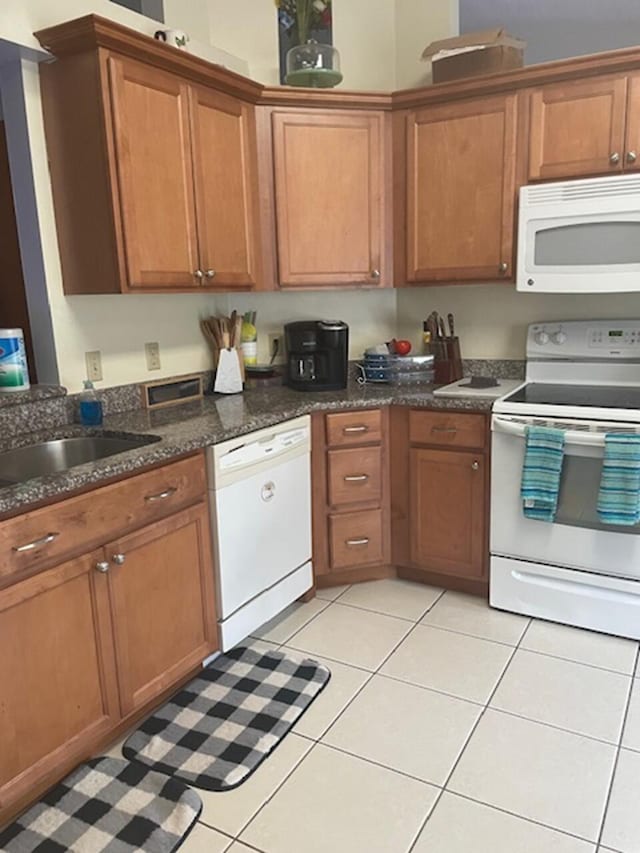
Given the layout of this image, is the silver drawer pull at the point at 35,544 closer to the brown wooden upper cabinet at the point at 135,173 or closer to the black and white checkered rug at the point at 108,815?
the black and white checkered rug at the point at 108,815

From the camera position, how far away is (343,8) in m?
3.07

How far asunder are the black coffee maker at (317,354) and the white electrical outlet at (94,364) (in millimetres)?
864

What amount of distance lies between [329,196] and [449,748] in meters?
2.21

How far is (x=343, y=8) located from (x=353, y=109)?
644 mm

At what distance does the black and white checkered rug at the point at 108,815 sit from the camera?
5.28 ft

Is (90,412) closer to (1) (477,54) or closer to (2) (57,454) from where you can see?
(2) (57,454)

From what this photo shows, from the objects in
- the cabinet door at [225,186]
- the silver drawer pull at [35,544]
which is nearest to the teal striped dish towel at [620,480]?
the cabinet door at [225,186]

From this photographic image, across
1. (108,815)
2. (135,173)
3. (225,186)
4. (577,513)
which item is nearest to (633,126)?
(577,513)

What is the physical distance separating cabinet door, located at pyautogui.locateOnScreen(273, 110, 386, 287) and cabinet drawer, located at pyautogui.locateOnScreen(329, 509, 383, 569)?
1.06 metres

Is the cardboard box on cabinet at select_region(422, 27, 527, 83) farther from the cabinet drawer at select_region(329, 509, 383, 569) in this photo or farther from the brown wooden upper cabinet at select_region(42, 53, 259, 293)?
the cabinet drawer at select_region(329, 509, 383, 569)

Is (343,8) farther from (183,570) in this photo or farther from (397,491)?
(183,570)

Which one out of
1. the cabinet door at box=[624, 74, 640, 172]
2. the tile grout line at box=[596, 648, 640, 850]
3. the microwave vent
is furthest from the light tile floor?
the cabinet door at box=[624, 74, 640, 172]

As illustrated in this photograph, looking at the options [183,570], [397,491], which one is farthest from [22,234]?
[397,491]

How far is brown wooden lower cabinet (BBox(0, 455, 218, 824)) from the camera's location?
1627 mm
